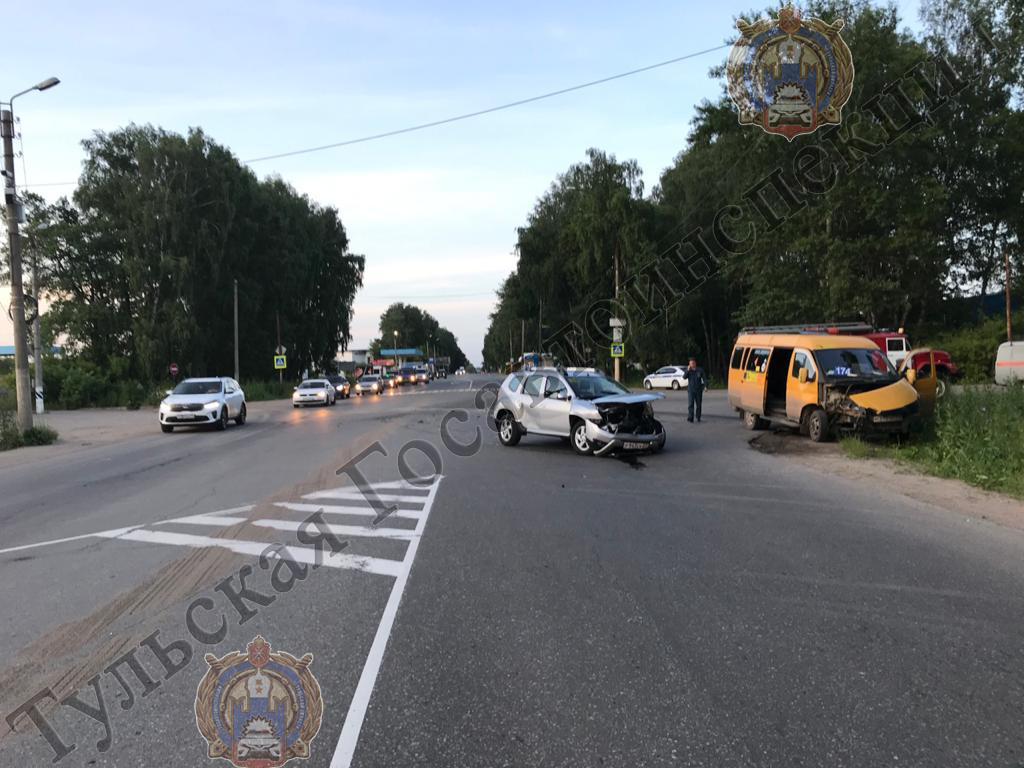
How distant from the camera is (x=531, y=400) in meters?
14.5

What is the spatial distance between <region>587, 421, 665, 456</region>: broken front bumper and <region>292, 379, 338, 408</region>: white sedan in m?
25.3

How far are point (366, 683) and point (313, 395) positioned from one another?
33294mm

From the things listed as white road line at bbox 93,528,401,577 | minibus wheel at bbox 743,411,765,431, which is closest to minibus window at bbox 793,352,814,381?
minibus wheel at bbox 743,411,765,431

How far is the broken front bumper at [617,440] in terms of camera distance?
12.7 meters

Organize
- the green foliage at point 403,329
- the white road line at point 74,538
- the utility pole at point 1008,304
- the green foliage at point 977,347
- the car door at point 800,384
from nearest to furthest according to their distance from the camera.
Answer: the white road line at point 74,538 → the car door at point 800,384 → the green foliage at point 977,347 → the utility pole at point 1008,304 → the green foliage at point 403,329

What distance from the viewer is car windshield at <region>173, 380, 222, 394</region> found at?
22203 millimetres

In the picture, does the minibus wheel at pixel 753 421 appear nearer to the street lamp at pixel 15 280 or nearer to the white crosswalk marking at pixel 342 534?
the white crosswalk marking at pixel 342 534

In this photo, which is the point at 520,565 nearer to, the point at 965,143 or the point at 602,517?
the point at 602,517

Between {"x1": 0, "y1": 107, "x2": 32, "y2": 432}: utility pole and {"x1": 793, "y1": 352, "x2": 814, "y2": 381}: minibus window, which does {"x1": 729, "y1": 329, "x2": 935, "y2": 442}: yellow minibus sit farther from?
{"x1": 0, "y1": 107, "x2": 32, "y2": 432}: utility pole

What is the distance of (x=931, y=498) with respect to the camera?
9008 millimetres

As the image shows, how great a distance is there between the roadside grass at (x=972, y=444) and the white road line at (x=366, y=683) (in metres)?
8.09

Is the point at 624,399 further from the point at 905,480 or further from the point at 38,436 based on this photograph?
the point at 38,436

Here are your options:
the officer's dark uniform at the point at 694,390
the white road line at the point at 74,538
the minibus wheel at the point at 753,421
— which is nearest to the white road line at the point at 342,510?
the white road line at the point at 74,538

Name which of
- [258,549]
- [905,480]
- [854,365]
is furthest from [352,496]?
[854,365]
